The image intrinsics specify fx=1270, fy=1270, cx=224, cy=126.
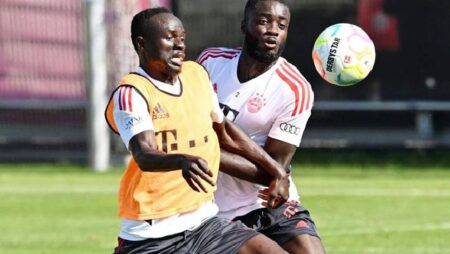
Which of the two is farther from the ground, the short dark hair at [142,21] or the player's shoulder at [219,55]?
the short dark hair at [142,21]

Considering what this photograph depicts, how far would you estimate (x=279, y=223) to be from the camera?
27.2ft

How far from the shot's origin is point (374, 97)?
2109 centimetres

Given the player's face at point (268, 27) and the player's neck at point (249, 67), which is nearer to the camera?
the player's face at point (268, 27)

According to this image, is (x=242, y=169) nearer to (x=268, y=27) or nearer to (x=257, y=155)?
(x=257, y=155)

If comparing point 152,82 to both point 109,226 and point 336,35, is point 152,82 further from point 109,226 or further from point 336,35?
point 109,226

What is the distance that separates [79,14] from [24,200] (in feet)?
21.8

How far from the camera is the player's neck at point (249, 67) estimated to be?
27.1 feet

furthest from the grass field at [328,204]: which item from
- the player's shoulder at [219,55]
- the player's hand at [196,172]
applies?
the player's hand at [196,172]

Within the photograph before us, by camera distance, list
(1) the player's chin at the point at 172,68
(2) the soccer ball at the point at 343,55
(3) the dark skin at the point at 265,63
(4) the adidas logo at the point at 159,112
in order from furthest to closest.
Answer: (2) the soccer ball at the point at 343,55
(3) the dark skin at the point at 265,63
(1) the player's chin at the point at 172,68
(4) the adidas logo at the point at 159,112

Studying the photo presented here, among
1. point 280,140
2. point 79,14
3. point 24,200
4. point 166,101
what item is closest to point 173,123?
point 166,101

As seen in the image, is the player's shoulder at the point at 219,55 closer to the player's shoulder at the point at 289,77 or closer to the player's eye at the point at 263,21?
the player's shoulder at the point at 289,77

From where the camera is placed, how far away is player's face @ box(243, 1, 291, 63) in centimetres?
797

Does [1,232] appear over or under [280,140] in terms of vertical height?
under

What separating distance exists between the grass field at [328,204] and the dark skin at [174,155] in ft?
13.4
